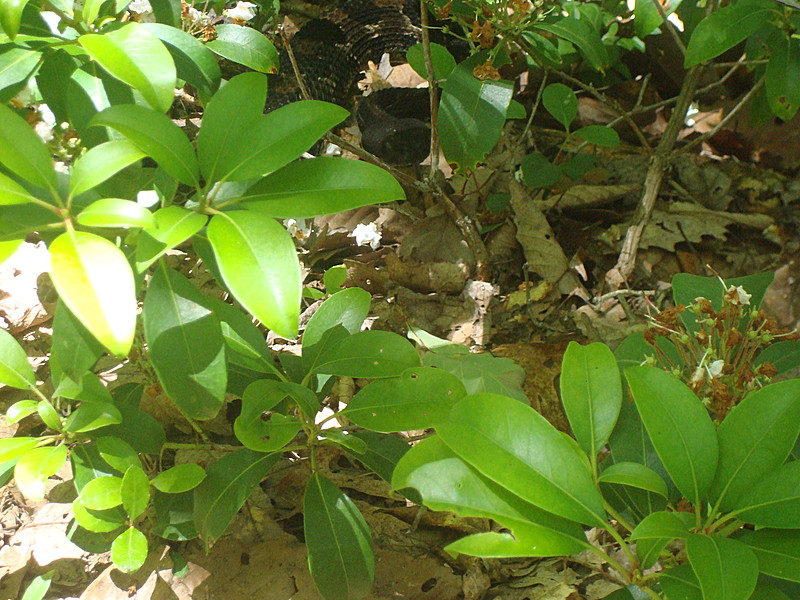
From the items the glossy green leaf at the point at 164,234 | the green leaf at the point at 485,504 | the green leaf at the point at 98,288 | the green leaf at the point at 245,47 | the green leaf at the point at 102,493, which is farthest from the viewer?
the green leaf at the point at 245,47

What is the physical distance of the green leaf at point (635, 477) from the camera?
95cm

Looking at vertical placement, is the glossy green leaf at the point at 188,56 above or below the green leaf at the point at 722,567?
above

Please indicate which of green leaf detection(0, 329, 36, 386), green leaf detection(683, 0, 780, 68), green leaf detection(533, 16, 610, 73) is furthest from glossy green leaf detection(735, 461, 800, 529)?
green leaf detection(0, 329, 36, 386)

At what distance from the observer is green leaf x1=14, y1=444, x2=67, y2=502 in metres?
1.00

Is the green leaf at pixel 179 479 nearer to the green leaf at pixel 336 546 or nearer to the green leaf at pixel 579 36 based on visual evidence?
the green leaf at pixel 336 546

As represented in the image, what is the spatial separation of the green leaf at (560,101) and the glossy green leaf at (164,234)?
148 cm

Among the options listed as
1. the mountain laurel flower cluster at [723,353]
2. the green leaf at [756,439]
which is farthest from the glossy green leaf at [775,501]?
the mountain laurel flower cluster at [723,353]

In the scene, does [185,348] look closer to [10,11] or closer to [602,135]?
[10,11]

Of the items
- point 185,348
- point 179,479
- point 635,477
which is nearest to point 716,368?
point 635,477

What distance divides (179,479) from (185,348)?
360 mm

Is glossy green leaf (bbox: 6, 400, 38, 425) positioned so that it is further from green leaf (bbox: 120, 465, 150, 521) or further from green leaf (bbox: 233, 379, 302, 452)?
green leaf (bbox: 233, 379, 302, 452)

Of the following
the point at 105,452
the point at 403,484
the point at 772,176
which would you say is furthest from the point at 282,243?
the point at 772,176

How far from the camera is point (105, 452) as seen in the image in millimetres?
1115

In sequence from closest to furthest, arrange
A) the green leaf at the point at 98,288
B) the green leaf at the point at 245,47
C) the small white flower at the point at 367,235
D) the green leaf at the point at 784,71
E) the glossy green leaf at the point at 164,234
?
the green leaf at the point at 98,288 < the glossy green leaf at the point at 164,234 < the green leaf at the point at 245,47 < the green leaf at the point at 784,71 < the small white flower at the point at 367,235
